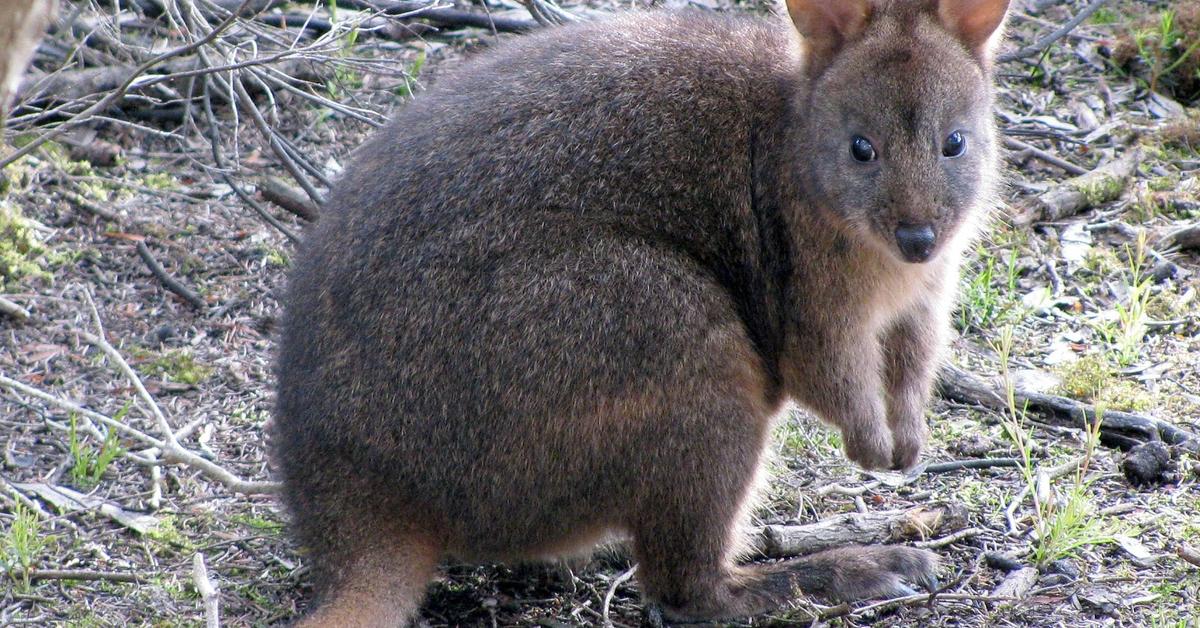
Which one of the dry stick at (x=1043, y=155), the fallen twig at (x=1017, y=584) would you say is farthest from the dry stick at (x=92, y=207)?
the dry stick at (x=1043, y=155)

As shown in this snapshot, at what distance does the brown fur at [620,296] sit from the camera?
4.07 meters

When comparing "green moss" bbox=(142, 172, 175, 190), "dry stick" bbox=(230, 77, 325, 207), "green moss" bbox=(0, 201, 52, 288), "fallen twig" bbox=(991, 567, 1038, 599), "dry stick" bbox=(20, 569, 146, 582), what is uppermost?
"dry stick" bbox=(230, 77, 325, 207)

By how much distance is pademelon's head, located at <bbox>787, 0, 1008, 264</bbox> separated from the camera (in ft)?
13.9

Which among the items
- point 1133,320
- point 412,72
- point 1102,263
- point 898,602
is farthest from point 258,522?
point 1102,263

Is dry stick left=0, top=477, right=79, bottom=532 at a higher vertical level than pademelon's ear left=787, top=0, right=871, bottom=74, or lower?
lower

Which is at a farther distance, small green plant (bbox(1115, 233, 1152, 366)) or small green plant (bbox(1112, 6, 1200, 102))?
small green plant (bbox(1112, 6, 1200, 102))

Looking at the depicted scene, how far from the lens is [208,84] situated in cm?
650

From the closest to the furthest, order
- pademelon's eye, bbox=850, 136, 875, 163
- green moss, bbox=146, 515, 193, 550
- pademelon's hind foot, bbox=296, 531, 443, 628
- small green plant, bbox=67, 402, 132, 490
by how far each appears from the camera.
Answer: pademelon's hind foot, bbox=296, 531, 443, 628
pademelon's eye, bbox=850, 136, 875, 163
green moss, bbox=146, 515, 193, 550
small green plant, bbox=67, 402, 132, 490

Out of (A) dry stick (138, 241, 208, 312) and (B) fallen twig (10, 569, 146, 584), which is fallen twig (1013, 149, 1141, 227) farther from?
(B) fallen twig (10, 569, 146, 584)

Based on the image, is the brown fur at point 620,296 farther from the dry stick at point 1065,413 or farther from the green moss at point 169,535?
the dry stick at point 1065,413

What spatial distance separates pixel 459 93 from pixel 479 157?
14.2 inches

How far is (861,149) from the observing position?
4305 mm

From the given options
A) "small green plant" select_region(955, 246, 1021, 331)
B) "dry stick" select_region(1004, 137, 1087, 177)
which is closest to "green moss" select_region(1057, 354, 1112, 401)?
"small green plant" select_region(955, 246, 1021, 331)

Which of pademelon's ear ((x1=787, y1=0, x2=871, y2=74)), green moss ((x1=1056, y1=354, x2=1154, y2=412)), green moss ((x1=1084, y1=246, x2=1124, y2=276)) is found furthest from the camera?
green moss ((x1=1084, y1=246, x2=1124, y2=276))
